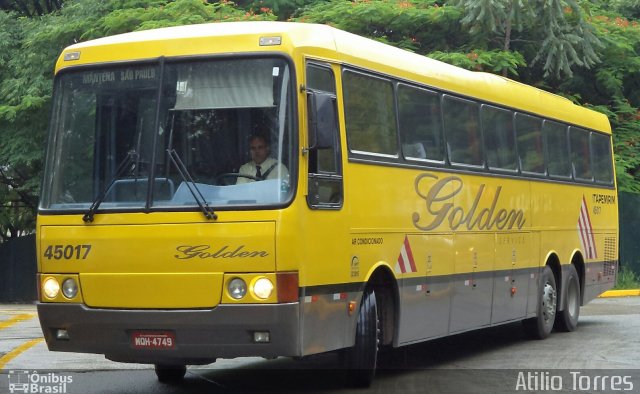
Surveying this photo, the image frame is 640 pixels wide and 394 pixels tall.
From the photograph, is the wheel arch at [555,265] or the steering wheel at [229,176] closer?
the steering wheel at [229,176]

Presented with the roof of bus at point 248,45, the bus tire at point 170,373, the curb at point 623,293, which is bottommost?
the curb at point 623,293

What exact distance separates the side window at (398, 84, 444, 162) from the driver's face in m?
2.58

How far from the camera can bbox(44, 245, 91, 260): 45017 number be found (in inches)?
371

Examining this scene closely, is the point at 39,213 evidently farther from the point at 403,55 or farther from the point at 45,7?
the point at 45,7

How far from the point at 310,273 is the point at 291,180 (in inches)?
31.1

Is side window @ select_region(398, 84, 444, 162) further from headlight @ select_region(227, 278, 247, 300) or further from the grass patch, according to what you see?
the grass patch

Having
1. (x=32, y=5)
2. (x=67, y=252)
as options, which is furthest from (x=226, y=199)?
(x=32, y=5)

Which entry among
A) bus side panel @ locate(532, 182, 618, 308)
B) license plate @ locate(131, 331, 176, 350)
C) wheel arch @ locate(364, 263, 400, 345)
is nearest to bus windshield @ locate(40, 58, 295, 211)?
license plate @ locate(131, 331, 176, 350)

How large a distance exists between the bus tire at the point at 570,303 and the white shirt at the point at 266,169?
829 cm

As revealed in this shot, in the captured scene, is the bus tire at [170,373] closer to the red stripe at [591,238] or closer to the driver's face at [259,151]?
the driver's face at [259,151]

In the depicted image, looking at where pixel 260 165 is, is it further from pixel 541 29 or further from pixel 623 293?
pixel 623 293

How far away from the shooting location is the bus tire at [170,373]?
431 inches

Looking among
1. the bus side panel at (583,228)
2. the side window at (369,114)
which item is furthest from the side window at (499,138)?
the side window at (369,114)

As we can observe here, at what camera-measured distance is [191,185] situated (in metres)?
9.18
